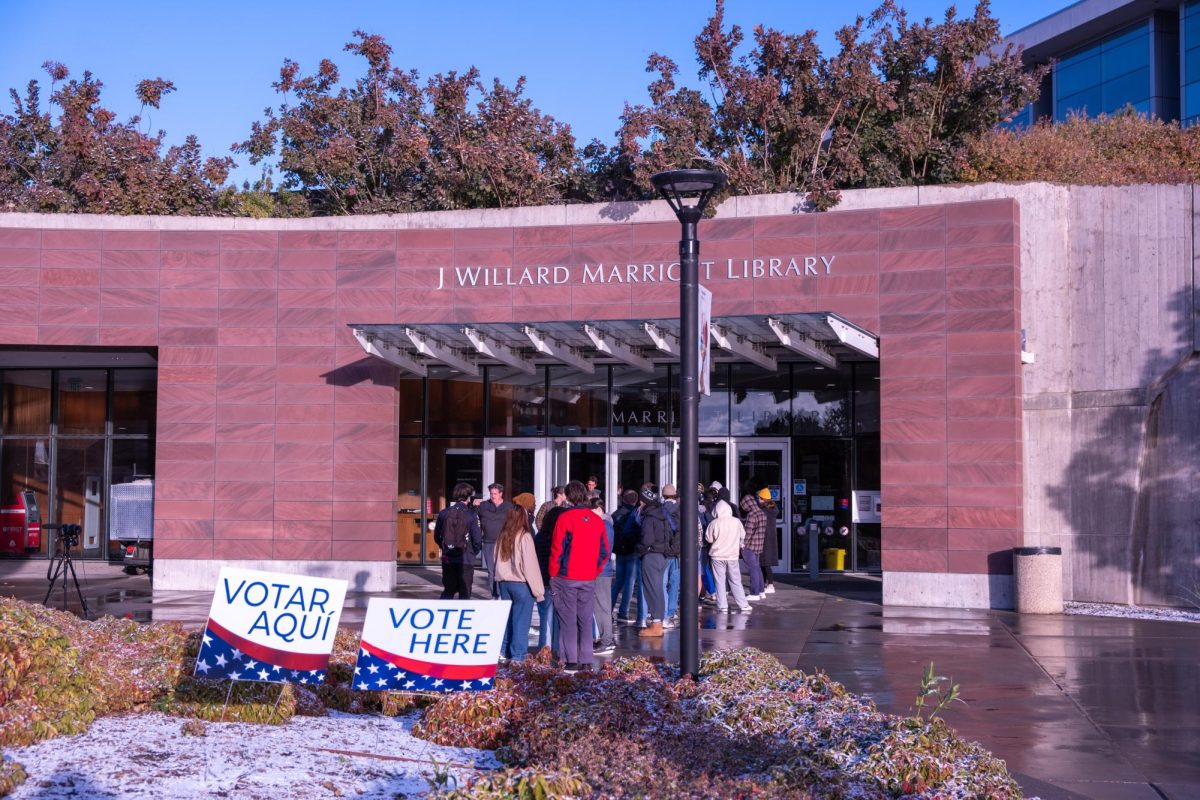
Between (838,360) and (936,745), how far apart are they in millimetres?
15373

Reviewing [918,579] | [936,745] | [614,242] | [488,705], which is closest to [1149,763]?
[936,745]

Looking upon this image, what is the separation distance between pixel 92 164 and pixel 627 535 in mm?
13115

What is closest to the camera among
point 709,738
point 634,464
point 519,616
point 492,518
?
point 709,738

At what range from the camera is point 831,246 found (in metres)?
19.2

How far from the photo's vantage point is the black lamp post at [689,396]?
9297 millimetres

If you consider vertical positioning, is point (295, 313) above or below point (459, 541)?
above

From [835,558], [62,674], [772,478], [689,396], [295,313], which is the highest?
[295,313]

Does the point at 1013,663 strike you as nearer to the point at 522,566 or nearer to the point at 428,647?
the point at 522,566

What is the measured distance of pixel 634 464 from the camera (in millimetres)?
23016

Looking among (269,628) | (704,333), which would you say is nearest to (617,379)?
(704,333)

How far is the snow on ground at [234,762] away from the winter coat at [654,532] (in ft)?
22.3

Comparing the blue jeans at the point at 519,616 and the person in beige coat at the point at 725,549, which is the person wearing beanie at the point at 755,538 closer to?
the person in beige coat at the point at 725,549

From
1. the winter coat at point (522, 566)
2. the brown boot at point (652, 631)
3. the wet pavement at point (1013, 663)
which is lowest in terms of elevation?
the wet pavement at point (1013, 663)

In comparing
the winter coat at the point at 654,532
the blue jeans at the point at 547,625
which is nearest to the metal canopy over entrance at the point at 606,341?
the winter coat at the point at 654,532
